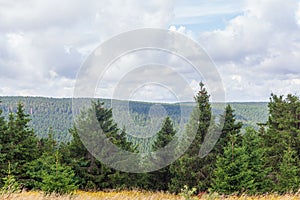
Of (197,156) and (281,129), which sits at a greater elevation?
(281,129)

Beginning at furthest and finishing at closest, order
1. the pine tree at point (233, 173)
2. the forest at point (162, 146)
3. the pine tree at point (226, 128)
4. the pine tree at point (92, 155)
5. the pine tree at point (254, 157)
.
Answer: the pine tree at point (92, 155) < the pine tree at point (226, 128) < the forest at point (162, 146) < the pine tree at point (254, 157) < the pine tree at point (233, 173)

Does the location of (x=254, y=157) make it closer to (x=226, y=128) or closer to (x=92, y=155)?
(x=226, y=128)

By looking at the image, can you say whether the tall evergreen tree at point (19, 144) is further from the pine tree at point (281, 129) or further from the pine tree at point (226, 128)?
the pine tree at point (281, 129)

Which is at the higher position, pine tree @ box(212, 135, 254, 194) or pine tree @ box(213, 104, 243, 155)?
pine tree @ box(213, 104, 243, 155)

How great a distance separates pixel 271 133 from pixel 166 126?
8722 millimetres

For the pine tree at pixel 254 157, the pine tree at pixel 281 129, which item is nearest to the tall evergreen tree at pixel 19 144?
the pine tree at pixel 254 157

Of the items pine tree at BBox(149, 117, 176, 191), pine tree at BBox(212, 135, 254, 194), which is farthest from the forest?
pine tree at BBox(212, 135, 254, 194)

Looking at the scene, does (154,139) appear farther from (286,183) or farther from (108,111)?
(286,183)

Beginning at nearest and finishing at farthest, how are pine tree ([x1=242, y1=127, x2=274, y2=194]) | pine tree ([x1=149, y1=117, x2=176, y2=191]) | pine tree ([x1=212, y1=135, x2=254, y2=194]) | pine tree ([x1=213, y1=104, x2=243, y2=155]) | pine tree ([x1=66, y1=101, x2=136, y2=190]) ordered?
pine tree ([x1=212, y1=135, x2=254, y2=194])
pine tree ([x1=242, y1=127, x2=274, y2=194])
pine tree ([x1=213, y1=104, x2=243, y2=155])
pine tree ([x1=66, y1=101, x2=136, y2=190])
pine tree ([x1=149, y1=117, x2=176, y2=191])

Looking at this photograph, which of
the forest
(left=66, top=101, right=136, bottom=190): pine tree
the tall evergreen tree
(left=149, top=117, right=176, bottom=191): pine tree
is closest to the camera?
the forest

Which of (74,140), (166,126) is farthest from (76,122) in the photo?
(166,126)

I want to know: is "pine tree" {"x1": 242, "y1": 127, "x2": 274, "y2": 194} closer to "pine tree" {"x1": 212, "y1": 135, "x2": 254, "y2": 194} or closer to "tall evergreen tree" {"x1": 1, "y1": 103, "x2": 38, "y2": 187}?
"pine tree" {"x1": 212, "y1": 135, "x2": 254, "y2": 194}

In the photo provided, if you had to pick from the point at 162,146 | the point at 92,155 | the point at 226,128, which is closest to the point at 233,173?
the point at 226,128

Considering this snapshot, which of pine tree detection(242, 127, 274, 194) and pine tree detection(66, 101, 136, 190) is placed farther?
pine tree detection(66, 101, 136, 190)
